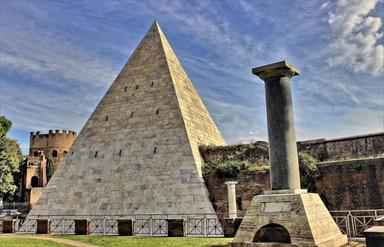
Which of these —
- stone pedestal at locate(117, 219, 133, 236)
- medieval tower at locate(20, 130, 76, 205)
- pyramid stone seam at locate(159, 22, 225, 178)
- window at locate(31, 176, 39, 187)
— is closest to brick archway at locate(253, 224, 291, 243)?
stone pedestal at locate(117, 219, 133, 236)

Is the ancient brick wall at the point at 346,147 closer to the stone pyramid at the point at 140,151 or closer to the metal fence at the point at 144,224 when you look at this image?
the metal fence at the point at 144,224

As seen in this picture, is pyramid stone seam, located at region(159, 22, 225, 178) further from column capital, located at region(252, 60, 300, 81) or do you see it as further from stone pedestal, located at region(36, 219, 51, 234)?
column capital, located at region(252, 60, 300, 81)

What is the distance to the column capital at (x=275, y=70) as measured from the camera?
7.98 metres

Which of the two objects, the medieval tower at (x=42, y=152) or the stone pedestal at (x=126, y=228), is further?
the medieval tower at (x=42, y=152)

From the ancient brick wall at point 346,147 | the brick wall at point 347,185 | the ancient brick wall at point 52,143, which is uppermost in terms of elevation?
the ancient brick wall at point 52,143

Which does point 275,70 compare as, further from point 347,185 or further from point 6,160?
point 6,160

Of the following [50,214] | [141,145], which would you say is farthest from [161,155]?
[50,214]

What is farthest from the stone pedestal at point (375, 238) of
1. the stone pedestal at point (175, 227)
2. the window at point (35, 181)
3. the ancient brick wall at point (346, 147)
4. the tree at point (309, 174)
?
the window at point (35, 181)

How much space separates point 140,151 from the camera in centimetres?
1745

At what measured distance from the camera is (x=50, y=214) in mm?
17203

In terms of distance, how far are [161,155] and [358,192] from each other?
828 centimetres

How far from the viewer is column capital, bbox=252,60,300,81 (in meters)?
7.98

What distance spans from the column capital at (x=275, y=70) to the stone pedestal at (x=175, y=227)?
21.1 ft

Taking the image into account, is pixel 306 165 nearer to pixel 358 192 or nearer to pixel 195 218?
pixel 358 192
